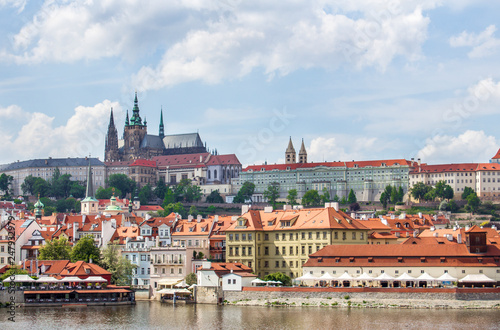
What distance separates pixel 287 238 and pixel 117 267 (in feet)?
52.8

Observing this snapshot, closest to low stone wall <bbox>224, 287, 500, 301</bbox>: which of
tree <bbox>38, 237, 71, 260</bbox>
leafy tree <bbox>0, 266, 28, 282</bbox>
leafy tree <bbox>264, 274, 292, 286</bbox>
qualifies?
leafy tree <bbox>264, 274, 292, 286</bbox>

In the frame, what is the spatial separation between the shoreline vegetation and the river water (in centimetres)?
109

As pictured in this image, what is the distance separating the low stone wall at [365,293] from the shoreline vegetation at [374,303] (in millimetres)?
228

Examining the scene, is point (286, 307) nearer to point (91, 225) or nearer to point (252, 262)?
point (252, 262)

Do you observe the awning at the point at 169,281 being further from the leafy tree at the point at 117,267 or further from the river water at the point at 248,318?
the river water at the point at 248,318

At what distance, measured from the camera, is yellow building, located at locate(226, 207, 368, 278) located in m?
89.8

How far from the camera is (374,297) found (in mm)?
74625

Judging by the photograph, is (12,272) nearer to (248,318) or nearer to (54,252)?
→ (54,252)

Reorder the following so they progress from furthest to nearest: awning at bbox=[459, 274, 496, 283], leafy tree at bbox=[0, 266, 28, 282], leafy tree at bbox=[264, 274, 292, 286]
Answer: leafy tree at bbox=[0, 266, 28, 282] → leafy tree at bbox=[264, 274, 292, 286] → awning at bbox=[459, 274, 496, 283]

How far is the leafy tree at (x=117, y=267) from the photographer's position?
295 feet

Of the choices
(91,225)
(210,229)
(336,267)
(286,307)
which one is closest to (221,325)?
(286,307)

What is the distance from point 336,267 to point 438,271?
8484 millimetres

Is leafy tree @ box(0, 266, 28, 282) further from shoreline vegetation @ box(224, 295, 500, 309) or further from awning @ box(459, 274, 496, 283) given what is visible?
awning @ box(459, 274, 496, 283)

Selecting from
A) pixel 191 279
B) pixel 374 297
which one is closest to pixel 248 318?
pixel 374 297
